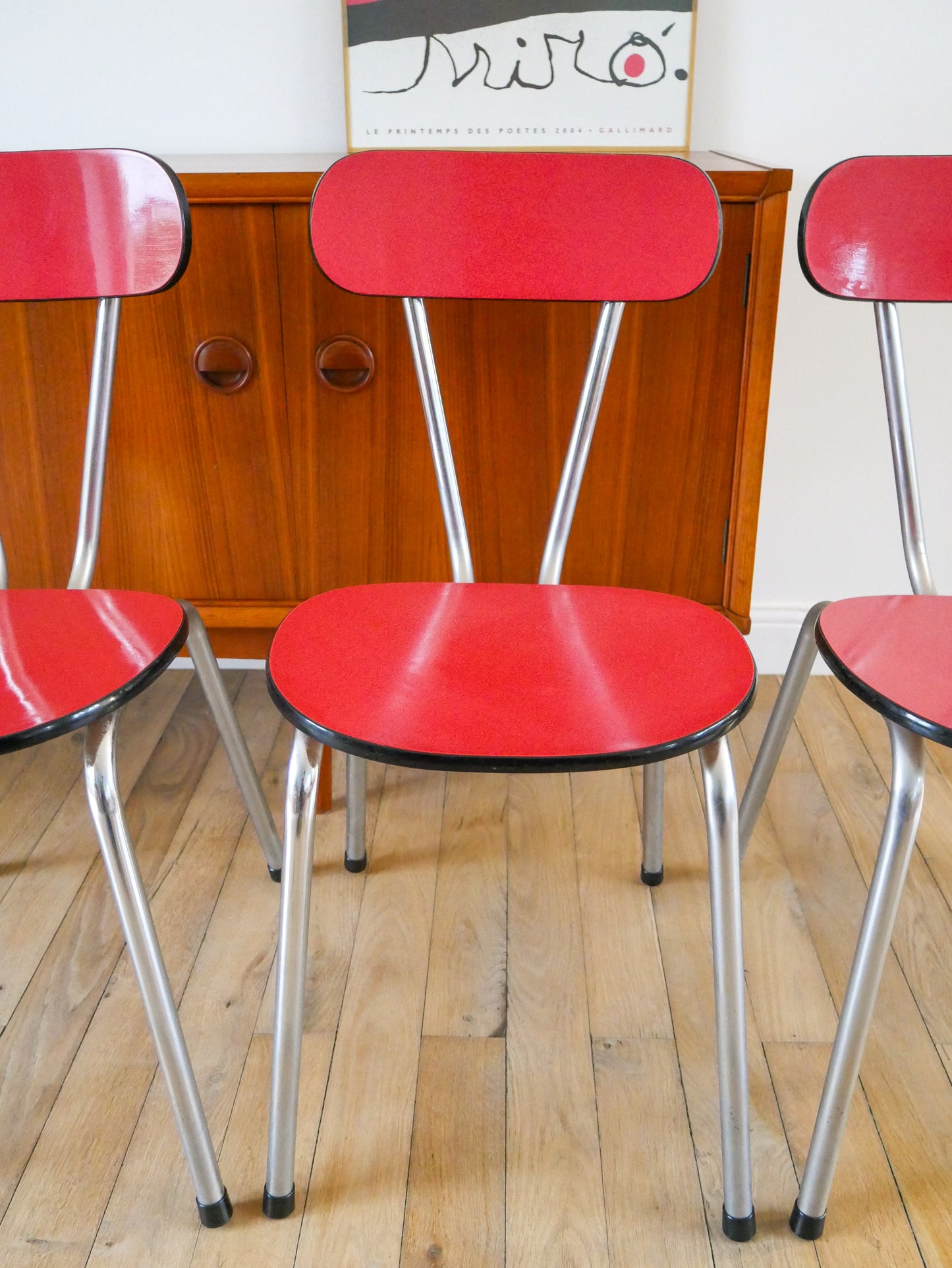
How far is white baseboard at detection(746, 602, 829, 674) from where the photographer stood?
1.80 meters

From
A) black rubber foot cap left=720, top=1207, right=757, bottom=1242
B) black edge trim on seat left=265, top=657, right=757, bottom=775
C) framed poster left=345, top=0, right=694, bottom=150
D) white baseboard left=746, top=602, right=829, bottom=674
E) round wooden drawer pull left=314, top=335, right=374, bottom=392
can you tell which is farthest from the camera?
white baseboard left=746, top=602, right=829, bottom=674

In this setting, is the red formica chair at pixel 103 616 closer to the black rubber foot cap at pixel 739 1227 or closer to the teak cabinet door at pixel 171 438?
the teak cabinet door at pixel 171 438

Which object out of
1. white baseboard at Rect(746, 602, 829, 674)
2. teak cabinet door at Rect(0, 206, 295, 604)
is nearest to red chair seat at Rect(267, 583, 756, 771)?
teak cabinet door at Rect(0, 206, 295, 604)

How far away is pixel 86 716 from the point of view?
74cm

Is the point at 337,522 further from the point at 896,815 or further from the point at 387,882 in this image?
the point at 896,815

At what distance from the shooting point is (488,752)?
2.28 feet

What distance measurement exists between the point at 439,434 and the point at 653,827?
516 millimetres

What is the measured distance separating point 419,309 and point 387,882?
0.66 m

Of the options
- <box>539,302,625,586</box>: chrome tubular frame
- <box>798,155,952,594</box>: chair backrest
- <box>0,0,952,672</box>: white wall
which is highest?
<box>0,0,952,672</box>: white wall

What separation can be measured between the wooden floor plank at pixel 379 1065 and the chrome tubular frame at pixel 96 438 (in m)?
0.50

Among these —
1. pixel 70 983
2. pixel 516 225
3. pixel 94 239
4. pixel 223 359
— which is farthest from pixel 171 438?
pixel 70 983

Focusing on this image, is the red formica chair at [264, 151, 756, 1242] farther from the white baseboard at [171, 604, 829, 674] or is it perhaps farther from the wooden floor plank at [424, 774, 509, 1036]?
the white baseboard at [171, 604, 829, 674]

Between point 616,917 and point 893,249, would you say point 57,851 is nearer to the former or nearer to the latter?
point 616,917

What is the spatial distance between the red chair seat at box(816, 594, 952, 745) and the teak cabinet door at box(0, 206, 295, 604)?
757mm
